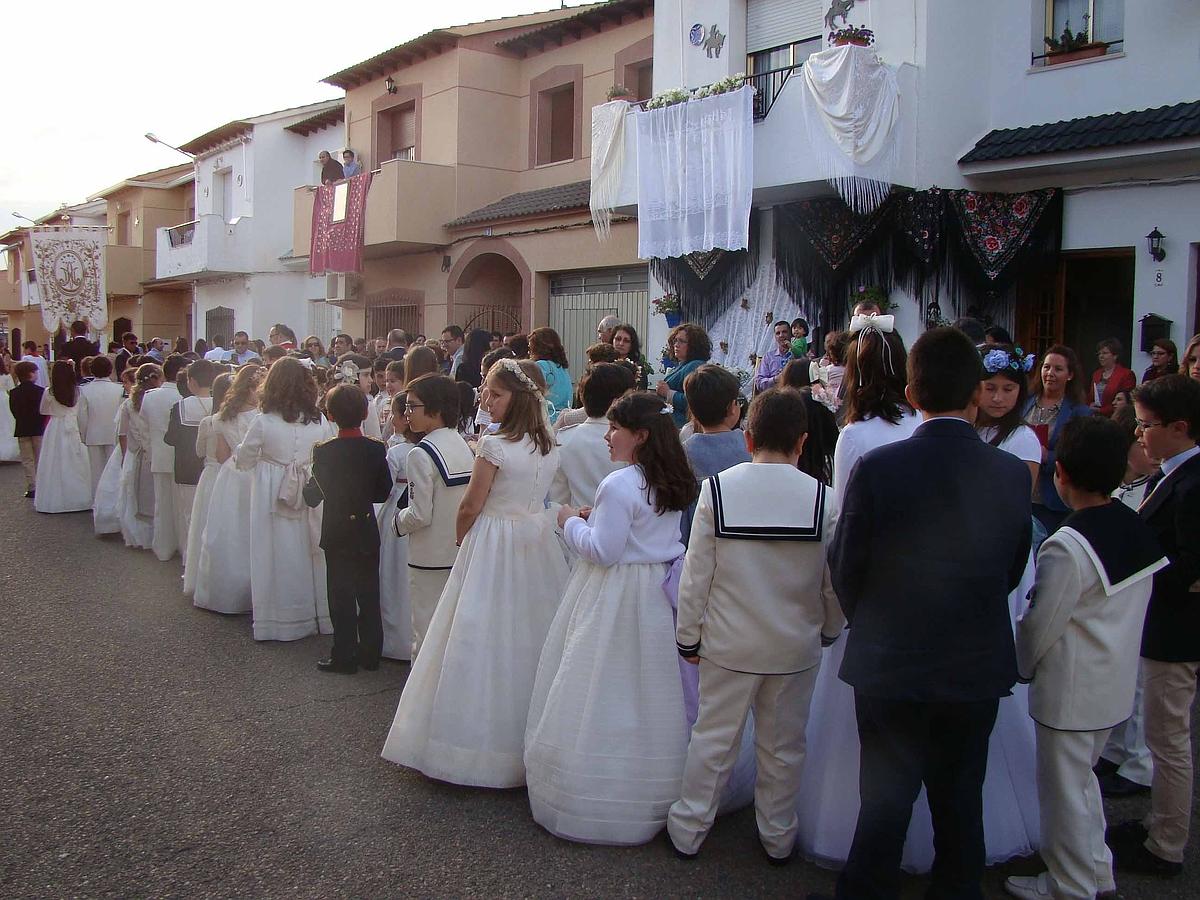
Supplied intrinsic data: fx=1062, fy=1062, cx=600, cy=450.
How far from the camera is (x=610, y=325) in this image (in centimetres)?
940

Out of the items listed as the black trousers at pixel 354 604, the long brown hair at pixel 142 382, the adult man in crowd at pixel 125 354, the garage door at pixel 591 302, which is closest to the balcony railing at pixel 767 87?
the garage door at pixel 591 302

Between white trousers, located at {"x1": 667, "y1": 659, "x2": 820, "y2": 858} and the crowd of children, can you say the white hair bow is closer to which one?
the crowd of children

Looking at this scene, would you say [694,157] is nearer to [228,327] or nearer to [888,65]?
[888,65]

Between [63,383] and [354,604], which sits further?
[63,383]

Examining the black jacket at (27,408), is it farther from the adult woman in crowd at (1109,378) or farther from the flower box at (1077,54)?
the flower box at (1077,54)

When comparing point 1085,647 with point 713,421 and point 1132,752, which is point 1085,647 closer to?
point 1132,752

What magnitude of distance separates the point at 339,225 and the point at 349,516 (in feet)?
48.7

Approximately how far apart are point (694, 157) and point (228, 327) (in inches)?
698

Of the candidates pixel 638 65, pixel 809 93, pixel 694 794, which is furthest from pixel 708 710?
pixel 638 65

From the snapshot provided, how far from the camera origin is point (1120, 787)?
177 inches

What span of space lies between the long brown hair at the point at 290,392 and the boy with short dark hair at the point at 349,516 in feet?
3.26

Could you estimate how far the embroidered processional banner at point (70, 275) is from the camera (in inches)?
785

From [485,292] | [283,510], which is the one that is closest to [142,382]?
[283,510]

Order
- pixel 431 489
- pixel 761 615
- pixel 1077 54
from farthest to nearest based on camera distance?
pixel 1077 54 < pixel 431 489 < pixel 761 615
